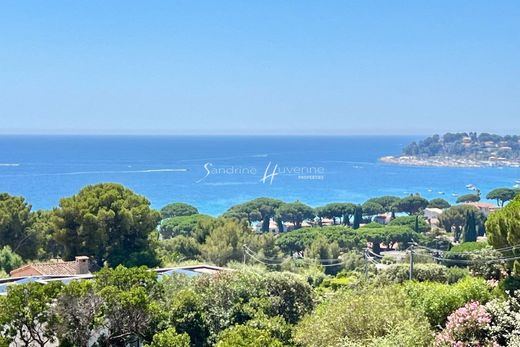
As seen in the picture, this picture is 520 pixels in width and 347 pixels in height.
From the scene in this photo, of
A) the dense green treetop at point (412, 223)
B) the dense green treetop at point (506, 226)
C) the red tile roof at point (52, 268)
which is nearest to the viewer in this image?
the dense green treetop at point (506, 226)

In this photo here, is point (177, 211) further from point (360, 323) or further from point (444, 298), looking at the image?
point (360, 323)

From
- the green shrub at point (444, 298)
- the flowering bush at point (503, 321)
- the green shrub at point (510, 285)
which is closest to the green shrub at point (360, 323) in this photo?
the green shrub at point (444, 298)

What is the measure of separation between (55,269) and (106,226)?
2356 millimetres

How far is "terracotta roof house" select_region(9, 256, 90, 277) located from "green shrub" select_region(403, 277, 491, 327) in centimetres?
950

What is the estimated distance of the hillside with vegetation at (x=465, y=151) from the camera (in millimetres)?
155875

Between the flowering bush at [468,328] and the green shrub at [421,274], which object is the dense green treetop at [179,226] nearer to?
the green shrub at [421,274]

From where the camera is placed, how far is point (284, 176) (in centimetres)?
10862

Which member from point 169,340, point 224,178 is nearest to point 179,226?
point 169,340

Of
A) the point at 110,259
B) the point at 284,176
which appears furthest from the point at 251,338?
the point at 284,176

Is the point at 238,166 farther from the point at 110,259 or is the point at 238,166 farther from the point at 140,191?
the point at 110,259

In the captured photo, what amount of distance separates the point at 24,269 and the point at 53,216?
2760mm

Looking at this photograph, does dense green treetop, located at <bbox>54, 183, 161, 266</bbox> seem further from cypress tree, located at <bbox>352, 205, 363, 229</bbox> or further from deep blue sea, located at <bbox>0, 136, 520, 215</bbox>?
deep blue sea, located at <bbox>0, 136, 520, 215</bbox>

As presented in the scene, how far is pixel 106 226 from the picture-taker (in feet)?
60.5

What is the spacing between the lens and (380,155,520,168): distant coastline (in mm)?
150750
